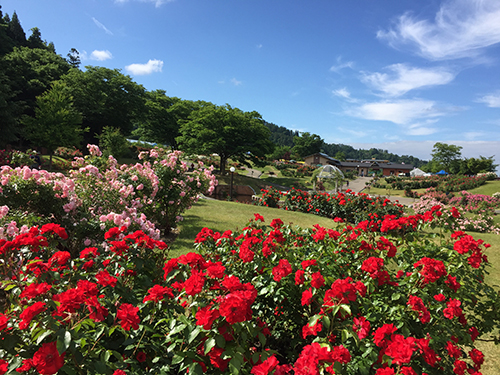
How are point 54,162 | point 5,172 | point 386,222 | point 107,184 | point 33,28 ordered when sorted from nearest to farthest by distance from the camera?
point 386,222 → point 5,172 → point 107,184 → point 54,162 → point 33,28

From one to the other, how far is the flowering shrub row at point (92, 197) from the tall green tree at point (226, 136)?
70.6 feet

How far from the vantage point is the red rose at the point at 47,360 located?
1189 mm

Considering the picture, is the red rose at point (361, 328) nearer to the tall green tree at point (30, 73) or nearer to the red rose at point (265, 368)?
the red rose at point (265, 368)

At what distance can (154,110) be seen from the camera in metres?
38.5

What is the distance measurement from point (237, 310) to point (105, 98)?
3845 centimetres

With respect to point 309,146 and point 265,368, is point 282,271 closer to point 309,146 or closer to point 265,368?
point 265,368

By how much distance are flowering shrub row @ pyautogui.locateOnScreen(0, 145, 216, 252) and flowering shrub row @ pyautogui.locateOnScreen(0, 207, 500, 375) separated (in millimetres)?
1374

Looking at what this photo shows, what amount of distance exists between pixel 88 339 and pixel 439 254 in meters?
3.61

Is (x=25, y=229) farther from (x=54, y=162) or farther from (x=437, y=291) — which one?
(x=54, y=162)

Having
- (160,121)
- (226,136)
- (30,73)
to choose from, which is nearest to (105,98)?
(160,121)

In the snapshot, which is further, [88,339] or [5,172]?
[5,172]

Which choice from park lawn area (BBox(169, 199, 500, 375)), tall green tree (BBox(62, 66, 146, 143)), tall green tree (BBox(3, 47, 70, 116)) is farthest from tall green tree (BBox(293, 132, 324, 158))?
park lawn area (BBox(169, 199, 500, 375))

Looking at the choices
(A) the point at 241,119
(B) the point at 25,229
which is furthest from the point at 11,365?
(A) the point at 241,119

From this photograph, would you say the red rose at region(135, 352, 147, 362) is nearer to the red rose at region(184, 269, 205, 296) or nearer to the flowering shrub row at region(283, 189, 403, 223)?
the red rose at region(184, 269, 205, 296)
